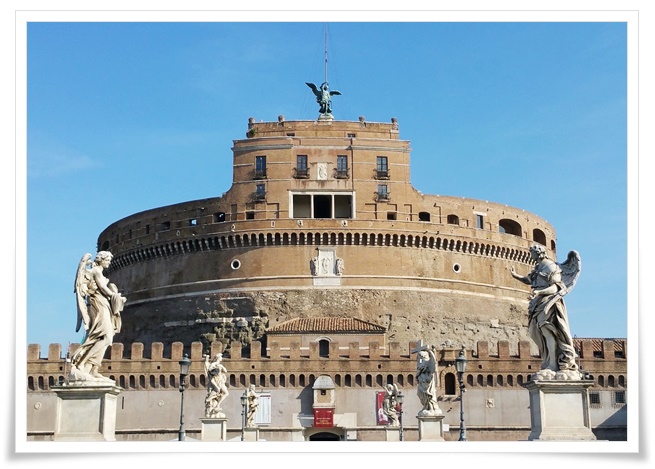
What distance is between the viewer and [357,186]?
57.0 m

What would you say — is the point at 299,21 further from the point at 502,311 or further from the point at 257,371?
the point at 502,311

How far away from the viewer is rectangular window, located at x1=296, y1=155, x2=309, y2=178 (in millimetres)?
57188

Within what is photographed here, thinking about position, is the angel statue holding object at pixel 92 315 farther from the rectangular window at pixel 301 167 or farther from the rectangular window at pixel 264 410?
the rectangular window at pixel 301 167

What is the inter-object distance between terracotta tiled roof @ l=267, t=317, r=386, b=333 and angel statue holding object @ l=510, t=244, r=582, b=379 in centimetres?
3838

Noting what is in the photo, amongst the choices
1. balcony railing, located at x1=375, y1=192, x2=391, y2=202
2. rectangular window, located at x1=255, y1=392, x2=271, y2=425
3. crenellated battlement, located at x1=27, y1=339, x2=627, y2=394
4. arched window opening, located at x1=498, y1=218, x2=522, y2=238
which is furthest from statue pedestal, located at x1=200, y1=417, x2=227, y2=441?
arched window opening, located at x1=498, y1=218, x2=522, y2=238

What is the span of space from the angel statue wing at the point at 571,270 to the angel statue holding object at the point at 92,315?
6121 mm

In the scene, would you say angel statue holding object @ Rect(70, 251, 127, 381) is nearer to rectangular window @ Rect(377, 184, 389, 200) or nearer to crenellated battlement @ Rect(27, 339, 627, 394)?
crenellated battlement @ Rect(27, 339, 627, 394)

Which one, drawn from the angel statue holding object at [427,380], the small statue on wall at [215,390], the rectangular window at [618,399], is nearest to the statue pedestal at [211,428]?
the small statue on wall at [215,390]

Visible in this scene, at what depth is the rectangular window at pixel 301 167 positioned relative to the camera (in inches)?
2251
